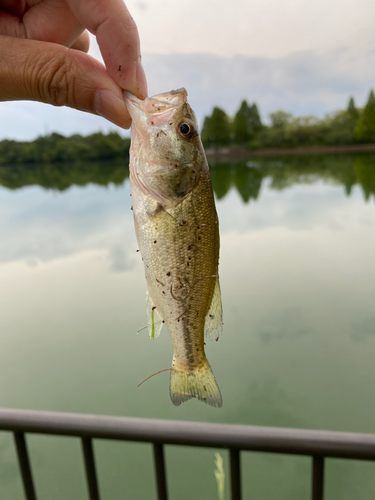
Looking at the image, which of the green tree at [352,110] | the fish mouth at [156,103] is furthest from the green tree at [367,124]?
the fish mouth at [156,103]

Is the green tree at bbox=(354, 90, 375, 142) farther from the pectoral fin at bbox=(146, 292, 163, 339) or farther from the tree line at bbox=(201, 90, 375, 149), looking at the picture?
the pectoral fin at bbox=(146, 292, 163, 339)

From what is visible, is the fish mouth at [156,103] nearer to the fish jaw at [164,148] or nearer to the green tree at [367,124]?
the fish jaw at [164,148]

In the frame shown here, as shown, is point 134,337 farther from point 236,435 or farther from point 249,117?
point 249,117

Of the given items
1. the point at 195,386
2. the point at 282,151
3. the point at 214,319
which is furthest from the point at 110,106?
the point at 282,151

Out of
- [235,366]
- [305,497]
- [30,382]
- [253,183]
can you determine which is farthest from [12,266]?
[253,183]

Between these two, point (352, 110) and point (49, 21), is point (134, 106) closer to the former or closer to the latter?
point (49, 21)

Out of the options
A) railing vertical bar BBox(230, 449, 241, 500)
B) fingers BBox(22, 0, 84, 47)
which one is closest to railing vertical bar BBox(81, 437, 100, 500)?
railing vertical bar BBox(230, 449, 241, 500)

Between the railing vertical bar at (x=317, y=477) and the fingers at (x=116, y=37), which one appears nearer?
the fingers at (x=116, y=37)
